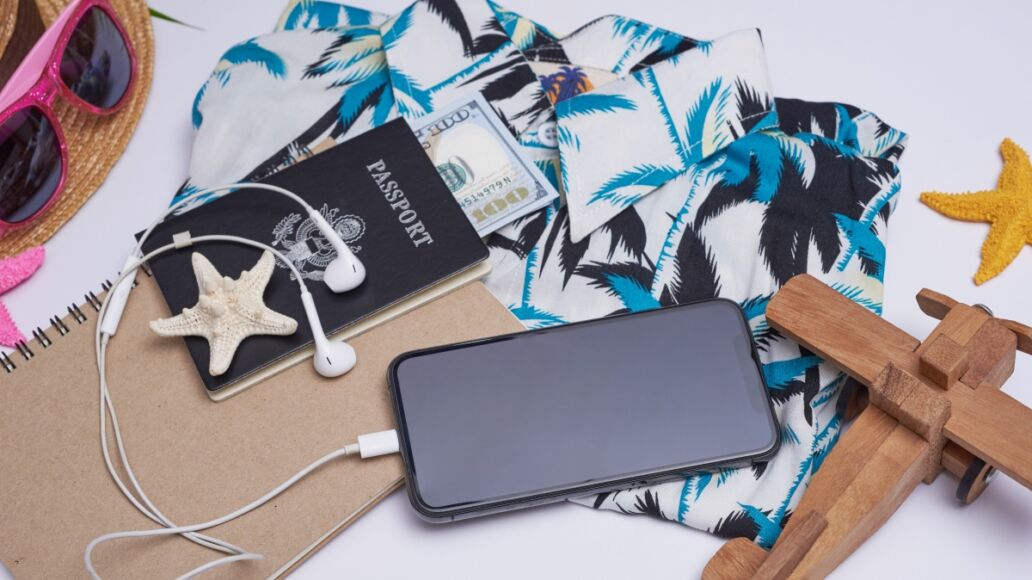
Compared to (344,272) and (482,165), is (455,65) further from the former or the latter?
(344,272)

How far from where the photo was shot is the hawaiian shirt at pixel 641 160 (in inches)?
33.4

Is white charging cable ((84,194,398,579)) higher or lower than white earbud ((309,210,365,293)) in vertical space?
lower

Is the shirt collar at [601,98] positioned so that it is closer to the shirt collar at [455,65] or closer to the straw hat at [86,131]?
the shirt collar at [455,65]

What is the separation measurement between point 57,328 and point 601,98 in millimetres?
558

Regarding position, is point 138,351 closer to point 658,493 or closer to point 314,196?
point 314,196

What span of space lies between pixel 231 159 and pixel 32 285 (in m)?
0.24

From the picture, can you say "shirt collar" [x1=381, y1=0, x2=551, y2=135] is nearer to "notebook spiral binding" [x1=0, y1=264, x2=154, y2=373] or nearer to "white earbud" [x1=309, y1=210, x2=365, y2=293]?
"white earbud" [x1=309, y1=210, x2=365, y2=293]

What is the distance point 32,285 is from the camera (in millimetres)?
985

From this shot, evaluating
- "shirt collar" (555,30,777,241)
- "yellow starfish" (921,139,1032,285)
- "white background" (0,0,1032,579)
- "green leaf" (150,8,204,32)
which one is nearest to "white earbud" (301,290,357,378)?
"white background" (0,0,1032,579)

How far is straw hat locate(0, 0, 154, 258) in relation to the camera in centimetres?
98

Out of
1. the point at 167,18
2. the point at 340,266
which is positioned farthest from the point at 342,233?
the point at 167,18

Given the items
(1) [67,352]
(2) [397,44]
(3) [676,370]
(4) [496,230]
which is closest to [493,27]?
(2) [397,44]

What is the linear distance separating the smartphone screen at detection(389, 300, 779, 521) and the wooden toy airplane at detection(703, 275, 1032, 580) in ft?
0.23

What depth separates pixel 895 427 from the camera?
76cm
